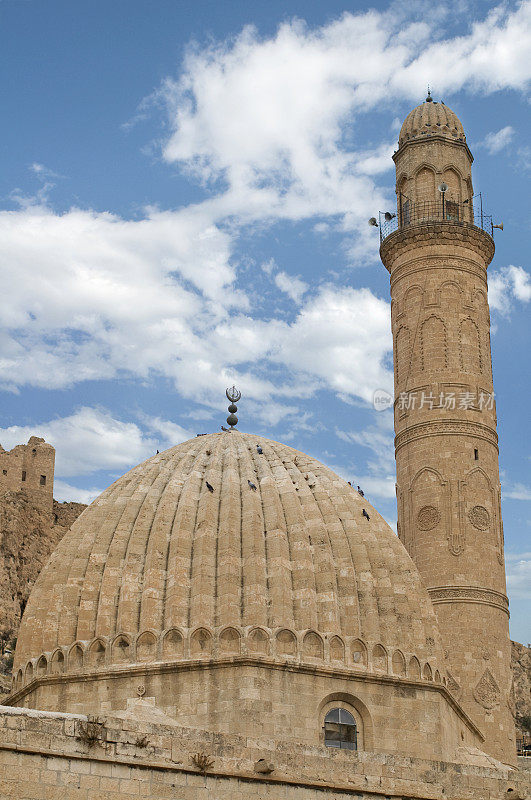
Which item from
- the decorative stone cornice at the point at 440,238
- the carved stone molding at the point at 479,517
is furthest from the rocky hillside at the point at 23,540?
the carved stone molding at the point at 479,517

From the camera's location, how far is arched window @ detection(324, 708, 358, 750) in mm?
13430

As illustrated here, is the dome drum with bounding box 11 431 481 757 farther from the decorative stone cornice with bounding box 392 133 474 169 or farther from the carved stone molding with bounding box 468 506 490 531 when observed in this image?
the decorative stone cornice with bounding box 392 133 474 169

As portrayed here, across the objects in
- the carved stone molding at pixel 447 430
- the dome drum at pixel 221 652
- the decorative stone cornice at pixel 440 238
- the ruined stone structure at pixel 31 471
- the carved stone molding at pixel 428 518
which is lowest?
the dome drum at pixel 221 652

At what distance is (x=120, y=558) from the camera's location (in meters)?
14.7

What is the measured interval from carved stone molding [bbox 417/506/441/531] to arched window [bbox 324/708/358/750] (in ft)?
31.0

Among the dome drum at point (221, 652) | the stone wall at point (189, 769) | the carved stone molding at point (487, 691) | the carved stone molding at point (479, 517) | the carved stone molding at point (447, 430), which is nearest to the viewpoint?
the stone wall at point (189, 769)

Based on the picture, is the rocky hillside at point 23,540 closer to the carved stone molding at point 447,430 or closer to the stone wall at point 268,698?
the carved stone molding at point 447,430

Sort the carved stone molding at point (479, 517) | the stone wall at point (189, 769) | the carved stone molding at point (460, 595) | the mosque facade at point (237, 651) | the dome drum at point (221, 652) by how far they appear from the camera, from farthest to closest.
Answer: the carved stone molding at point (479, 517), the carved stone molding at point (460, 595), the dome drum at point (221, 652), the mosque facade at point (237, 651), the stone wall at point (189, 769)

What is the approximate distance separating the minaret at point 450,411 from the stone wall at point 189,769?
29.8 feet

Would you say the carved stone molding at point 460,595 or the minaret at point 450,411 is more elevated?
the minaret at point 450,411

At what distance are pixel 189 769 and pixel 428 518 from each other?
43.6 feet

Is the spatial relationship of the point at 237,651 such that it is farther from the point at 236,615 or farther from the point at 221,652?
the point at 236,615

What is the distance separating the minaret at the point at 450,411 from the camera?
21750mm

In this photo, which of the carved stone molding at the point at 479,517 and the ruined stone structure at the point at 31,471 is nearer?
the carved stone molding at the point at 479,517
